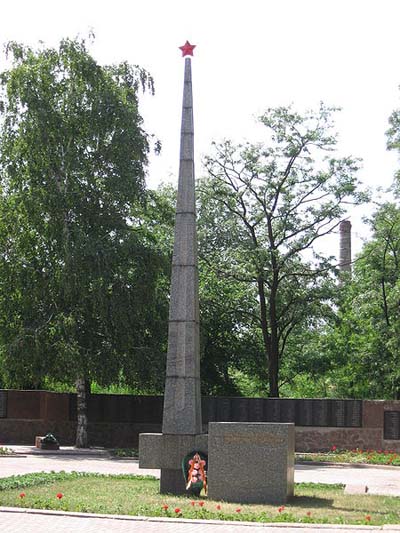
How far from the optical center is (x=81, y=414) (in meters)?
28.7

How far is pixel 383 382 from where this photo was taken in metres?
32.2

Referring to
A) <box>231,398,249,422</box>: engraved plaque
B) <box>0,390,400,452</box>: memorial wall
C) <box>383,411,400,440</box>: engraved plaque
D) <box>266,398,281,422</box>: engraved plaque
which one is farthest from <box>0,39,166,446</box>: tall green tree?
<box>383,411,400,440</box>: engraved plaque

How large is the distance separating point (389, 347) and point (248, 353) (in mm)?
6012

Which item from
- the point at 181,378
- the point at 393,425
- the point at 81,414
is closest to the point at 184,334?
the point at 181,378

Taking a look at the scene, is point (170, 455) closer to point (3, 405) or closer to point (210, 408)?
point (210, 408)

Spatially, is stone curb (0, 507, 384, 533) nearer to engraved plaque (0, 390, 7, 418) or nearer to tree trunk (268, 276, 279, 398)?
engraved plaque (0, 390, 7, 418)

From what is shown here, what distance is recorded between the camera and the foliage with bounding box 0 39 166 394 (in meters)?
27.8

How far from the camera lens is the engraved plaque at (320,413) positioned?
91.1ft

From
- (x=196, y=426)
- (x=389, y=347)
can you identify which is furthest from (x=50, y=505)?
(x=389, y=347)

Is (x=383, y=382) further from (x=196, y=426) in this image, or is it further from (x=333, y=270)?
(x=196, y=426)

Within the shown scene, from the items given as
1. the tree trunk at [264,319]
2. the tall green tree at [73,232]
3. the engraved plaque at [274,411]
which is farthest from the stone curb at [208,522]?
the tree trunk at [264,319]

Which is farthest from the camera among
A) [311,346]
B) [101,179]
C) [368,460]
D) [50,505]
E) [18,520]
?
[311,346]

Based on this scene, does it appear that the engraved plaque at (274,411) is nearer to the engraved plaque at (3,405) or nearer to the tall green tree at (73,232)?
the tall green tree at (73,232)

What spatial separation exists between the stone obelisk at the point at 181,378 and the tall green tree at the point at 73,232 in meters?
11.8
